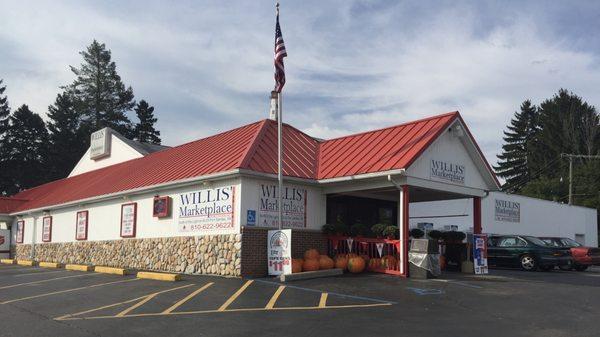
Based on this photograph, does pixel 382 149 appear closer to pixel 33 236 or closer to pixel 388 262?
pixel 388 262

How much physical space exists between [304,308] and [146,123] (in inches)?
2591

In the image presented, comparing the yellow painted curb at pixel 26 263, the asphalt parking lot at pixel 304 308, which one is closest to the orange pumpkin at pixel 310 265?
the asphalt parking lot at pixel 304 308

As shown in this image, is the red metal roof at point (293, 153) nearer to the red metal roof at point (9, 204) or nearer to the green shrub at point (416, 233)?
the green shrub at point (416, 233)

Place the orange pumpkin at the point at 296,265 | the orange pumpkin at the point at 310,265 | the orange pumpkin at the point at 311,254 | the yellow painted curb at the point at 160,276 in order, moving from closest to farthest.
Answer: the yellow painted curb at the point at 160,276 → the orange pumpkin at the point at 296,265 → the orange pumpkin at the point at 310,265 → the orange pumpkin at the point at 311,254

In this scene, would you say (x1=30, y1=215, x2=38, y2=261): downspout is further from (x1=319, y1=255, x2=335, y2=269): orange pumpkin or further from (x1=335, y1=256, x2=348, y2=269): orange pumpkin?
(x1=335, y1=256, x2=348, y2=269): orange pumpkin

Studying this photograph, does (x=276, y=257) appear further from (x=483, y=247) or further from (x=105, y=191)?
(x=105, y=191)

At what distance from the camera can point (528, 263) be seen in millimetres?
23016

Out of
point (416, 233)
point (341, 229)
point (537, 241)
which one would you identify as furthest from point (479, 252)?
point (537, 241)

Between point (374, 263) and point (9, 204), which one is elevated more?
point (9, 204)

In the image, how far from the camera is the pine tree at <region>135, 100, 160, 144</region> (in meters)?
72.8

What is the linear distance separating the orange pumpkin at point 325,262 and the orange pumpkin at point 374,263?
3.90ft

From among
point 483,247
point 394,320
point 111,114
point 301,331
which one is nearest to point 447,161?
point 483,247

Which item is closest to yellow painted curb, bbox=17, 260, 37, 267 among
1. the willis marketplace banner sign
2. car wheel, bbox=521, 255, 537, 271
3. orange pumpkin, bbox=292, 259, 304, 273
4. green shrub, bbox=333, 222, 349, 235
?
the willis marketplace banner sign

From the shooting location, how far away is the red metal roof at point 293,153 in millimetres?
17703
